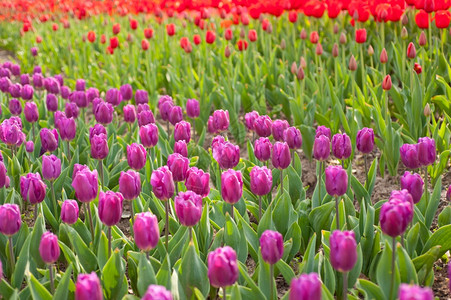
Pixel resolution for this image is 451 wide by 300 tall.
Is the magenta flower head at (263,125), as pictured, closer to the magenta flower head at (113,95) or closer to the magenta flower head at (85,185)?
the magenta flower head at (85,185)

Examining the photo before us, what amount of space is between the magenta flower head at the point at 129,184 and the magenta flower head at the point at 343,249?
946 mm

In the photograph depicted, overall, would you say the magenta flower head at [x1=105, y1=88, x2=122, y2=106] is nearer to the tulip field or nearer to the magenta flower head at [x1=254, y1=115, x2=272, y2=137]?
the tulip field

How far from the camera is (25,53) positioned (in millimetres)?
8930

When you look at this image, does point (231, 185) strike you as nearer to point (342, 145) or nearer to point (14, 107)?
point (342, 145)

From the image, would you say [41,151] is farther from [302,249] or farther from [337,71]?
[337,71]

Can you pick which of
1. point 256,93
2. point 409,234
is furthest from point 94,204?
point 256,93

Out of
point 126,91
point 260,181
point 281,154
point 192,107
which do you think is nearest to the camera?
point 260,181

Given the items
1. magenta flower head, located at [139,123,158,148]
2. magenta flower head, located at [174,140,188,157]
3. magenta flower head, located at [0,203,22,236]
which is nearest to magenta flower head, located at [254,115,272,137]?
magenta flower head, located at [174,140,188,157]

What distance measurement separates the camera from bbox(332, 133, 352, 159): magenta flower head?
8.96 ft

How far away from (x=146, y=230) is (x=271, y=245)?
423 mm

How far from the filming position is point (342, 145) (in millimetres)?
2742

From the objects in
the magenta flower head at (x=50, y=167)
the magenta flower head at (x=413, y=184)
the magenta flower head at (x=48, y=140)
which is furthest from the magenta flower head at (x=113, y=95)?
the magenta flower head at (x=413, y=184)

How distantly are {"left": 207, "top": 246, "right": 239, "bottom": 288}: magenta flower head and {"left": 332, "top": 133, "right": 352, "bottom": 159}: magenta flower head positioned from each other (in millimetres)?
1217

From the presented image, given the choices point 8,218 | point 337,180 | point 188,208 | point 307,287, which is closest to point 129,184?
point 188,208
